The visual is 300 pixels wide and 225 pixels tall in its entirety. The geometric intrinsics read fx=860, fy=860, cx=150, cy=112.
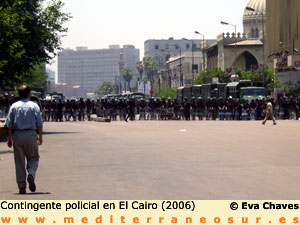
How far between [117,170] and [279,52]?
79.4 metres

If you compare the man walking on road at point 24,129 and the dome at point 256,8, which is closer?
the man walking on road at point 24,129

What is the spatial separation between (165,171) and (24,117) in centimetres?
428

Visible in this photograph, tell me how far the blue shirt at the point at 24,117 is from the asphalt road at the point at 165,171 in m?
1.10

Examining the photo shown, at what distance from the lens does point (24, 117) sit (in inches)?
543

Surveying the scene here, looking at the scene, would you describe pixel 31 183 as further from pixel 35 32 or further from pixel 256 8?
pixel 256 8

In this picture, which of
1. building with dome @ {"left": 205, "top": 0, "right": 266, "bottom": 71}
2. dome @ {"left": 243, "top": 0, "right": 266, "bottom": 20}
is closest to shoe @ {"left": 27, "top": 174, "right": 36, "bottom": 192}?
building with dome @ {"left": 205, "top": 0, "right": 266, "bottom": 71}

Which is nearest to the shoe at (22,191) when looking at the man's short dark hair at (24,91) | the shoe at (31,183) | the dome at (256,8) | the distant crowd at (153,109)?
the shoe at (31,183)

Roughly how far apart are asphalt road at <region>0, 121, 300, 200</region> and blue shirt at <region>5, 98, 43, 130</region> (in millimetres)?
1097

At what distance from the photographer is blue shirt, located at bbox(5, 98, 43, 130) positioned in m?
13.8

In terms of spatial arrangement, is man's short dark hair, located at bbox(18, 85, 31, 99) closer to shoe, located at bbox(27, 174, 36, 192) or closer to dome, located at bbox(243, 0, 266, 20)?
shoe, located at bbox(27, 174, 36, 192)

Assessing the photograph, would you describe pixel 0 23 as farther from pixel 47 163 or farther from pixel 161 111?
pixel 161 111

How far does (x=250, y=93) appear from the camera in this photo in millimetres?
69562

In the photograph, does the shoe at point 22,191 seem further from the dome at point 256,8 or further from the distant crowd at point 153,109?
the dome at point 256,8

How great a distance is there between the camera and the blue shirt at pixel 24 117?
13812 mm
